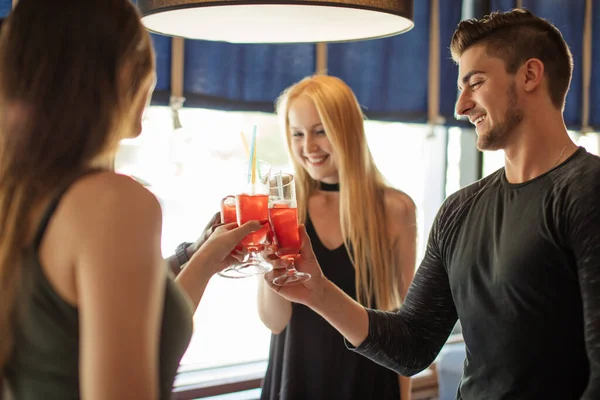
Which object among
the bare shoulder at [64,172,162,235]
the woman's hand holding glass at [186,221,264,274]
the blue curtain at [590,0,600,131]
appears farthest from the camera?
the blue curtain at [590,0,600,131]

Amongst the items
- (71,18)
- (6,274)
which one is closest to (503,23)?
(71,18)

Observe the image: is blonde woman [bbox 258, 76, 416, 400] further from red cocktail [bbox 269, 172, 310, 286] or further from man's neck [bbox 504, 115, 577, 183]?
man's neck [bbox 504, 115, 577, 183]

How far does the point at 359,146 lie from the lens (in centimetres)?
262

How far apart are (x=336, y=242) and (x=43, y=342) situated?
1.67 m

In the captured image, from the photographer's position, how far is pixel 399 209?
104 inches

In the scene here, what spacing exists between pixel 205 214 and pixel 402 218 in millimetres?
992

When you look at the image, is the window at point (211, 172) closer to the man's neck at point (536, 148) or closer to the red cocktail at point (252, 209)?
the red cocktail at point (252, 209)

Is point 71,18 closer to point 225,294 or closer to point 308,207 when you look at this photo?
point 308,207

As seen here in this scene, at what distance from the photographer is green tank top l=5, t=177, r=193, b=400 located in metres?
0.98

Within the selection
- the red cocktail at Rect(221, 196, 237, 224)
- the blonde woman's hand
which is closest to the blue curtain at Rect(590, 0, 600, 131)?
the blonde woman's hand

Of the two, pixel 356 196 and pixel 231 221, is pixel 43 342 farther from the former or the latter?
pixel 356 196

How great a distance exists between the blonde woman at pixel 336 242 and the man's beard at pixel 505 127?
828 mm

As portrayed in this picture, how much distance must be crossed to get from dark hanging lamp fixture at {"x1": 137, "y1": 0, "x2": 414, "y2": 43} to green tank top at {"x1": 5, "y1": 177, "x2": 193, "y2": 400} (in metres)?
0.59

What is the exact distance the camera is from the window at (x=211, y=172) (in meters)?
2.95
